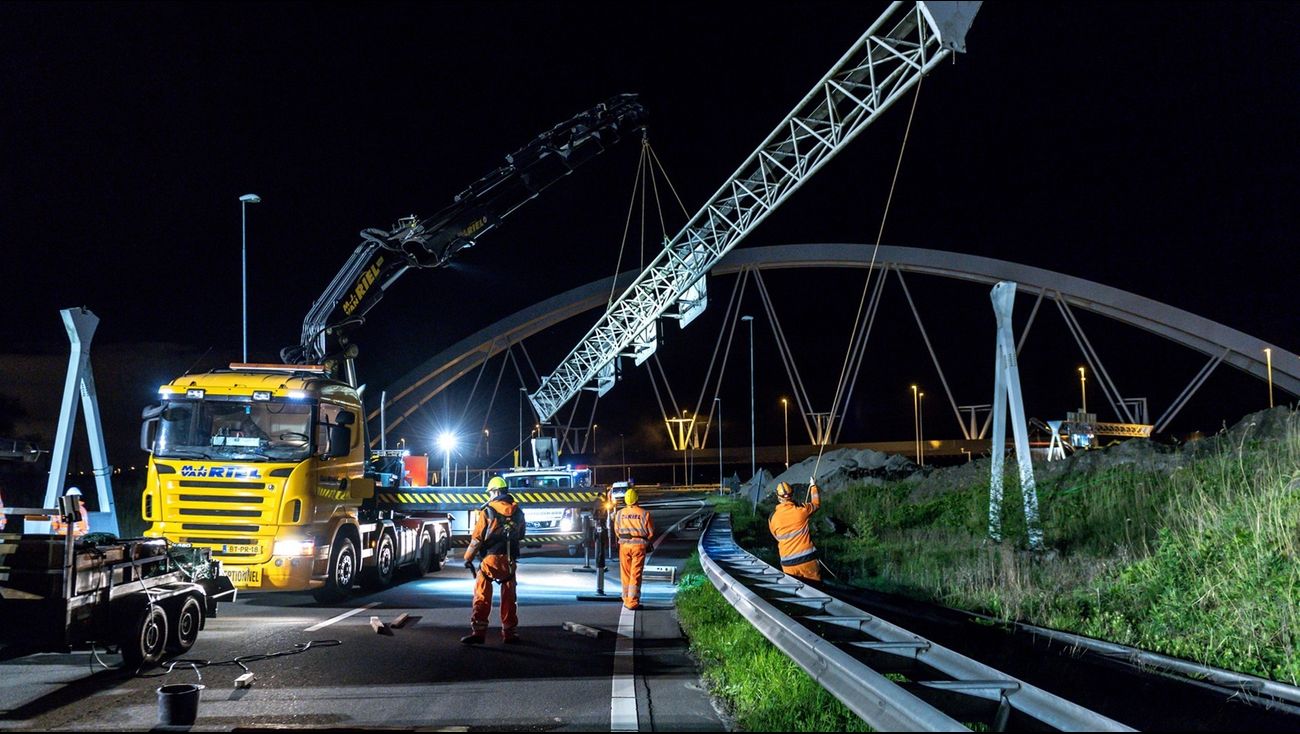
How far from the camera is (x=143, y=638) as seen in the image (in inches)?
333

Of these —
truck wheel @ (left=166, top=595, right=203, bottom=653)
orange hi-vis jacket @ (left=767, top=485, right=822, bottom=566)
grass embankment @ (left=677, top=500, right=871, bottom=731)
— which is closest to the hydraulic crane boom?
truck wheel @ (left=166, top=595, right=203, bottom=653)

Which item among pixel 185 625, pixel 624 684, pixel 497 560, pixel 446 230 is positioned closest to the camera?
pixel 624 684

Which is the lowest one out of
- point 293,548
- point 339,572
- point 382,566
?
point 382,566

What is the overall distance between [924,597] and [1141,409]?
156ft

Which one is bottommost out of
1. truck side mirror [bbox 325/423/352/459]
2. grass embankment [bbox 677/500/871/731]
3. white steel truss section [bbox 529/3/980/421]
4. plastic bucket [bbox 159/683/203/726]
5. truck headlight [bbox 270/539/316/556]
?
grass embankment [bbox 677/500/871/731]

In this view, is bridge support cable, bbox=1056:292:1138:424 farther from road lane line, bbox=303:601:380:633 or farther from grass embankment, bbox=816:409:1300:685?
road lane line, bbox=303:601:380:633

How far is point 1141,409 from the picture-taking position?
2067 inches

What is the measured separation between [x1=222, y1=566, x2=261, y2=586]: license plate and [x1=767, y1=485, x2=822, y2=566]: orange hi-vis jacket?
6.32 meters

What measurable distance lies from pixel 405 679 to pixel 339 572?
5680 millimetres

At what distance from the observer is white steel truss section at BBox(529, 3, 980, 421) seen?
677 inches

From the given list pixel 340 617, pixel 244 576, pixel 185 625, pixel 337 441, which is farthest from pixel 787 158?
pixel 185 625

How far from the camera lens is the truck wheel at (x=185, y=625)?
363 inches

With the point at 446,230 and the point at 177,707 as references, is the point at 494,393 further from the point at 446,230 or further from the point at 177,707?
the point at 177,707

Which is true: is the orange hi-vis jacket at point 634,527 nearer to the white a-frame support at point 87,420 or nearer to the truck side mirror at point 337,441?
the truck side mirror at point 337,441
